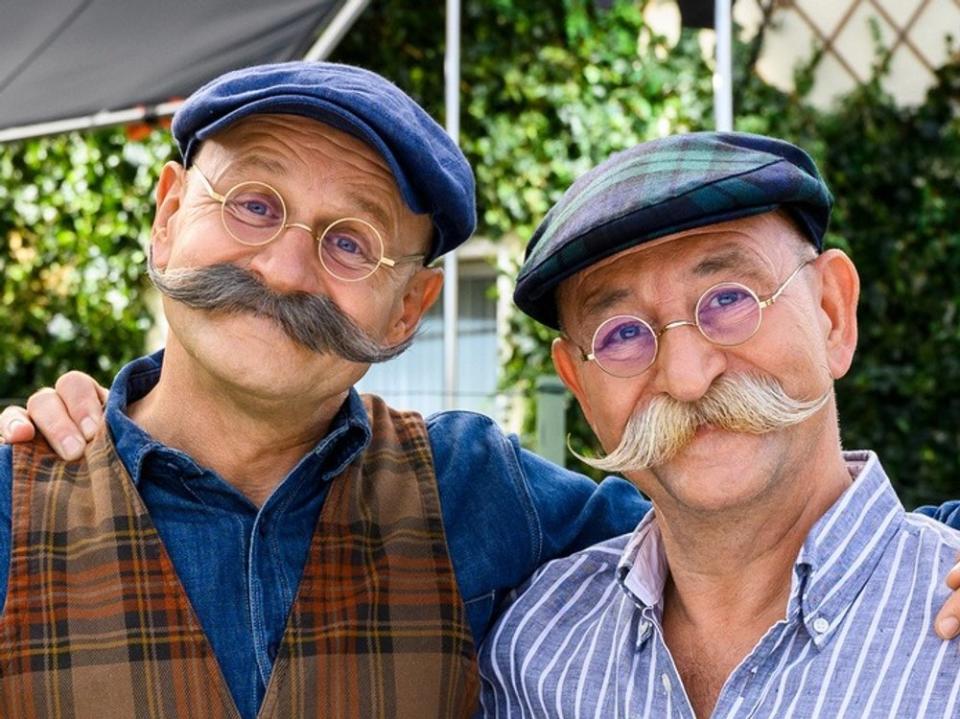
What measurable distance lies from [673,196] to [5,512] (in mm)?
1011

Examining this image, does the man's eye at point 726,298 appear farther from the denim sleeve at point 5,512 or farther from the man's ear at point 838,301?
the denim sleeve at point 5,512

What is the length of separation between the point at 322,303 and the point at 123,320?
3.84 meters

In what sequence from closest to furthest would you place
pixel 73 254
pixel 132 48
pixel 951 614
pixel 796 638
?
pixel 951 614 < pixel 796 638 < pixel 132 48 < pixel 73 254

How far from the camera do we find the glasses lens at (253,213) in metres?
1.88

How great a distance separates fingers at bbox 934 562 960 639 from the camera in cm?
161

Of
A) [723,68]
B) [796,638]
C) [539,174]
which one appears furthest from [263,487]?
[539,174]

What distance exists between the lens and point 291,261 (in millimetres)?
1870

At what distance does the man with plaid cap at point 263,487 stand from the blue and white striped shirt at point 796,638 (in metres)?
0.09

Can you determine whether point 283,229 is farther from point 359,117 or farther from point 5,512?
point 5,512

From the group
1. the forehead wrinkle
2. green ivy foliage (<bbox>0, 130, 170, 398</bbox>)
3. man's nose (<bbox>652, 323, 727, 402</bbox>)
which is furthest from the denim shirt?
→ green ivy foliage (<bbox>0, 130, 170, 398</bbox>)

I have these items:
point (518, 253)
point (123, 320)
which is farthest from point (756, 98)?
point (123, 320)

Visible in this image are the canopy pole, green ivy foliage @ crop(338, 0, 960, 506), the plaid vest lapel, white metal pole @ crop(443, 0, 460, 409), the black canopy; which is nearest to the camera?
the plaid vest lapel

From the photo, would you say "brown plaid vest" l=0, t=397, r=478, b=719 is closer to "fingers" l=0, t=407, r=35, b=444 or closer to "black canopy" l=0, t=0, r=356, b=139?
"fingers" l=0, t=407, r=35, b=444

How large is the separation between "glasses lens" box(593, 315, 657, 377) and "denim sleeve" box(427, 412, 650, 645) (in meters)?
0.36
